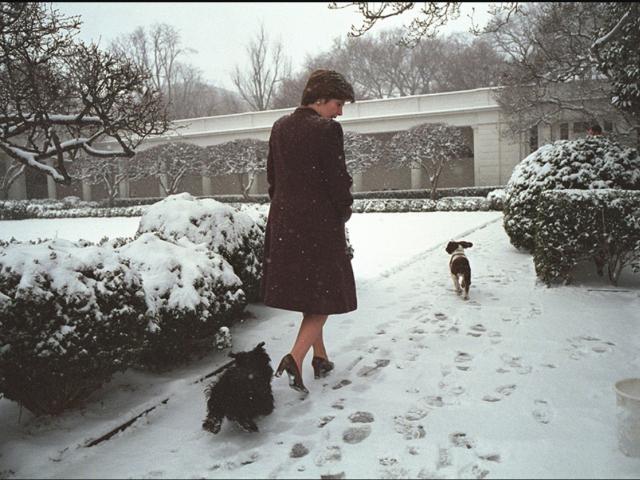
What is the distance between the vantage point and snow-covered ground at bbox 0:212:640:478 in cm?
231

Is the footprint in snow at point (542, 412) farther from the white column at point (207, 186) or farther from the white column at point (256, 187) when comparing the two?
the white column at point (207, 186)

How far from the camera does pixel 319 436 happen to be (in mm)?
2582

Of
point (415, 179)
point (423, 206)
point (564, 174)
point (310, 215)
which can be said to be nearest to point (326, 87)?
point (310, 215)

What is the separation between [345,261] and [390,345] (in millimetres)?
1210

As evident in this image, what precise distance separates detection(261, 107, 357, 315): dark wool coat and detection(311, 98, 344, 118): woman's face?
0.06 meters

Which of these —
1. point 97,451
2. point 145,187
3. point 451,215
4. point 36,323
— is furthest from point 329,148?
point 145,187

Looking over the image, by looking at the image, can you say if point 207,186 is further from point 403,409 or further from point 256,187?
point 403,409

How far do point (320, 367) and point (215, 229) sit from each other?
204cm

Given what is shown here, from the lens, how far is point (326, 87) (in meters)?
3.08

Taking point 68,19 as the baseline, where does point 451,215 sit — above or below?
below

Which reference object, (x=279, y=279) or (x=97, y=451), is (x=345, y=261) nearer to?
(x=279, y=279)

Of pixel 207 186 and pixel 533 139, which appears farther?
pixel 207 186

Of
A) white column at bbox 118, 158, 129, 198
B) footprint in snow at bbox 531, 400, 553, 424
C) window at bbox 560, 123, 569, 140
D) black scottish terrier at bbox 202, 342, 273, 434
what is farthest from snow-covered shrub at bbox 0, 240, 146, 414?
window at bbox 560, 123, 569, 140

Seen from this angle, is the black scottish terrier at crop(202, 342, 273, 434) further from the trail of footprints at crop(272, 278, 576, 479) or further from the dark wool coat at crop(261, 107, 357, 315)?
the dark wool coat at crop(261, 107, 357, 315)
